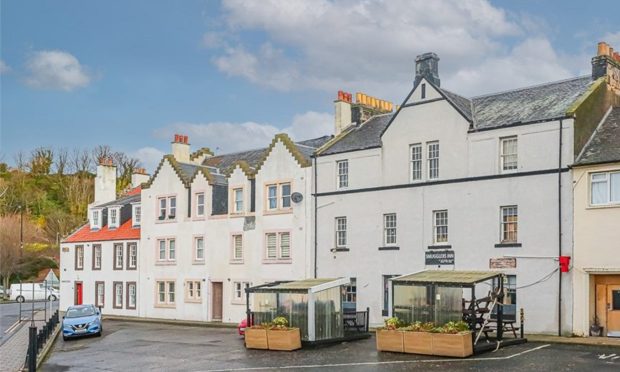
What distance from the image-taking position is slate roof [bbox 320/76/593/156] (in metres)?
31.2

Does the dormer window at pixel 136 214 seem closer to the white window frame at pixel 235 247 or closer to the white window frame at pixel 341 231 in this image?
the white window frame at pixel 235 247

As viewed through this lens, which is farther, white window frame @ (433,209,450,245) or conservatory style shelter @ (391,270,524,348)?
white window frame @ (433,209,450,245)

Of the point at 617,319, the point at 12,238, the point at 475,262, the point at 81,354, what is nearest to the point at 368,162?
the point at 475,262

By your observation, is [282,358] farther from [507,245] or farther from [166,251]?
[166,251]

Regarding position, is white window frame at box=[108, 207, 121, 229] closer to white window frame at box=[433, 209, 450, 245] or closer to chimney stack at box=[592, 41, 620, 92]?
white window frame at box=[433, 209, 450, 245]

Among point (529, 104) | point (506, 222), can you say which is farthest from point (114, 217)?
point (529, 104)

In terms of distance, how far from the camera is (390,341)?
2561 cm

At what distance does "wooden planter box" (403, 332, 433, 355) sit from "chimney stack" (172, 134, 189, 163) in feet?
105

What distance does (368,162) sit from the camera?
1442 inches

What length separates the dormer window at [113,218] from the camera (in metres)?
53.9

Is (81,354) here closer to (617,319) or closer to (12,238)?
(617,319)

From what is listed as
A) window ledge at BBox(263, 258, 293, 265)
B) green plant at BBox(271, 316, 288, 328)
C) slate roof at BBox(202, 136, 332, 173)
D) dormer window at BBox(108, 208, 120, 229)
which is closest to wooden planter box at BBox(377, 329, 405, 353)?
green plant at BBox(271, 316, 288, 328)

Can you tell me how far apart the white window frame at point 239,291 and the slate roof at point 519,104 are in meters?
10.8

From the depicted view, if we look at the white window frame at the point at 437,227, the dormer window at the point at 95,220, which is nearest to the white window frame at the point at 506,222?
the white window frame at the point at 437,227
